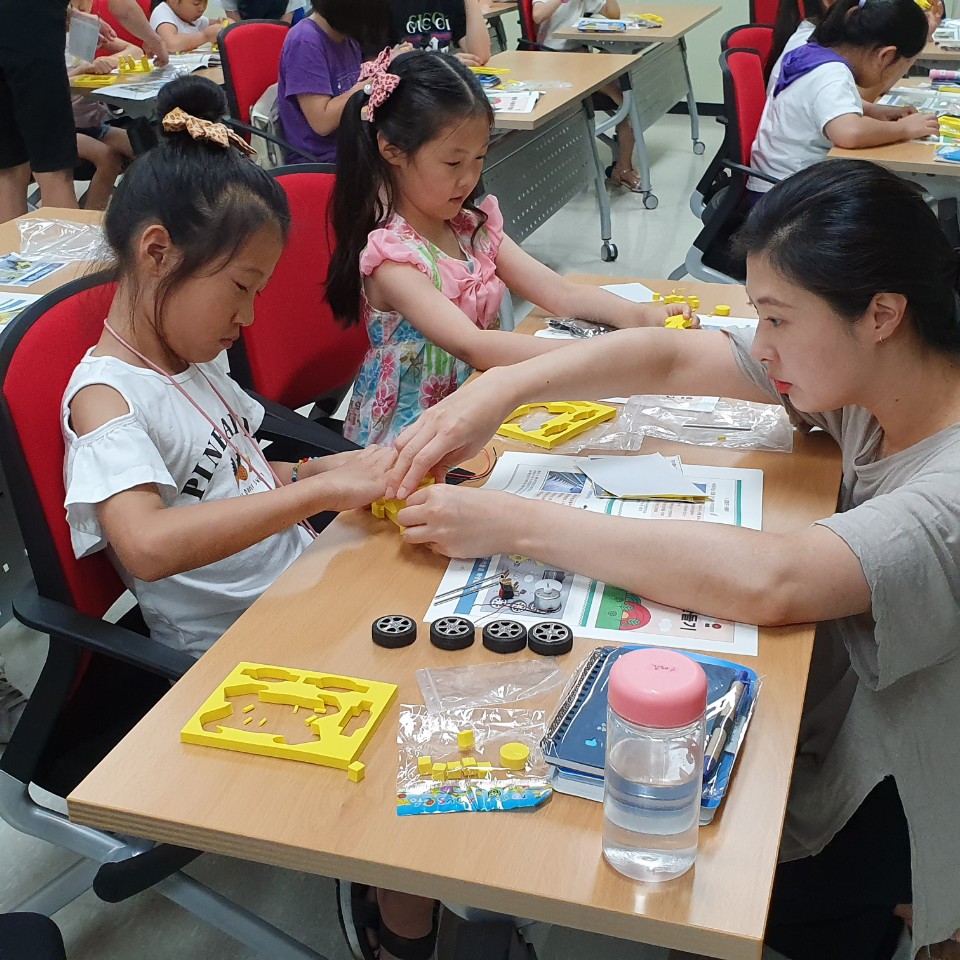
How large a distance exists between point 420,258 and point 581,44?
14.1 ft

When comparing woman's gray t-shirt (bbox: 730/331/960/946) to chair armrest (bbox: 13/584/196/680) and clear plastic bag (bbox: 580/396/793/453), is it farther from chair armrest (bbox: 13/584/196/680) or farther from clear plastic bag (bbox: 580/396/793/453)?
chair armrest (bbox: 13/584/196/680)

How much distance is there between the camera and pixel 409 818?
82cm

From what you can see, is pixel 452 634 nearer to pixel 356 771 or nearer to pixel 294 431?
pixel 356 771

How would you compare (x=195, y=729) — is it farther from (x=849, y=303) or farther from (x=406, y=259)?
(x=406, y=259)

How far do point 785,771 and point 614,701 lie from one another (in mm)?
232

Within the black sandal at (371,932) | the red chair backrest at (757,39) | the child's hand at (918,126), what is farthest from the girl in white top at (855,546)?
the red chair backrest at (757,39)

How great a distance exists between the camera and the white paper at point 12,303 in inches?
72.3

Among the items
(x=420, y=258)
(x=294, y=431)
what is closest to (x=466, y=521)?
(x=294, y=431)

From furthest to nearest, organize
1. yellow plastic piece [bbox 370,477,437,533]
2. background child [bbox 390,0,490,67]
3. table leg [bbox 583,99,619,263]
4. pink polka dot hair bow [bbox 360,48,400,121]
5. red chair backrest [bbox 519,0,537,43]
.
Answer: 1. red chair backrest [bbox 519,0,537,43]
2. table leg [bbox 583,99,619,263]
3. background child [bbox 390,0,490,67]
4. pink polka dot hair bow [bbox 360,48,400,121]
5. yellow plastic piece [bbox 370,477,437,533]

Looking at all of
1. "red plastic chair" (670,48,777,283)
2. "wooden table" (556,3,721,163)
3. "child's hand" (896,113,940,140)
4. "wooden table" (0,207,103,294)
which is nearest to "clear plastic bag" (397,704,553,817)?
"wooden table" (0,207,103,294)

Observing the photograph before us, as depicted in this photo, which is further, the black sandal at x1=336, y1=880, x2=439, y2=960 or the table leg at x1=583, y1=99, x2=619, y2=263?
the table leg at x1=583, y1=99, x2=619, y2=263

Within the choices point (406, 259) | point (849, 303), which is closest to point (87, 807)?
point (849, 303)

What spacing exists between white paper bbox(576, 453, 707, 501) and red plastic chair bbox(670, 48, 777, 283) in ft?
5.35

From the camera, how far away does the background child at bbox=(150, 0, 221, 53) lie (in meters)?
5.07
